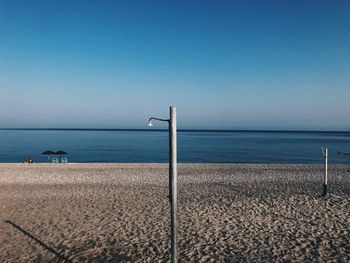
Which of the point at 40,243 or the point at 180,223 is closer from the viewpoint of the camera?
the point at 40,243

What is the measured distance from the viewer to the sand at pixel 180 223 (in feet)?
25.6

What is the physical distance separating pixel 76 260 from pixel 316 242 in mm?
6804

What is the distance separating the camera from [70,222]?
10.7 m

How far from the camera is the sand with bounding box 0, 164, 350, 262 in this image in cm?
779

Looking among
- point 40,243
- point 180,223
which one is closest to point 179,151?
point 180,223

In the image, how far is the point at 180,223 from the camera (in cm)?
1032

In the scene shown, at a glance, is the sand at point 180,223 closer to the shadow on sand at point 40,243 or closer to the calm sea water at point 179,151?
the shadow on sand at point 40,243

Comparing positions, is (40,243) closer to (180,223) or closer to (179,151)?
(180,223)

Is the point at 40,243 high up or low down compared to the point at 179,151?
up

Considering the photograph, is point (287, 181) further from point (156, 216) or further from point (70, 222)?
point (70, 222)

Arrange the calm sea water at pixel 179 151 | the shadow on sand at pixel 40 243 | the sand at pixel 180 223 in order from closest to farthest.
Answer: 1. the shadow on sand at pixel 40 243
2. the sand at pixel 180 223
3. the calm sea water at pixel 179 151

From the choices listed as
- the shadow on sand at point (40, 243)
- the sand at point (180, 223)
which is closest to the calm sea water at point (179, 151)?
the sand at point (180, 223)

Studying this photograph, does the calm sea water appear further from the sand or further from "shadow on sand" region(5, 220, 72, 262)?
"shadow on sand" region(5, 220, 72, 262)

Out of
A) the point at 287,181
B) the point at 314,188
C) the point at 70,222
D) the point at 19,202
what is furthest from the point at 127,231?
the point at 287,181
